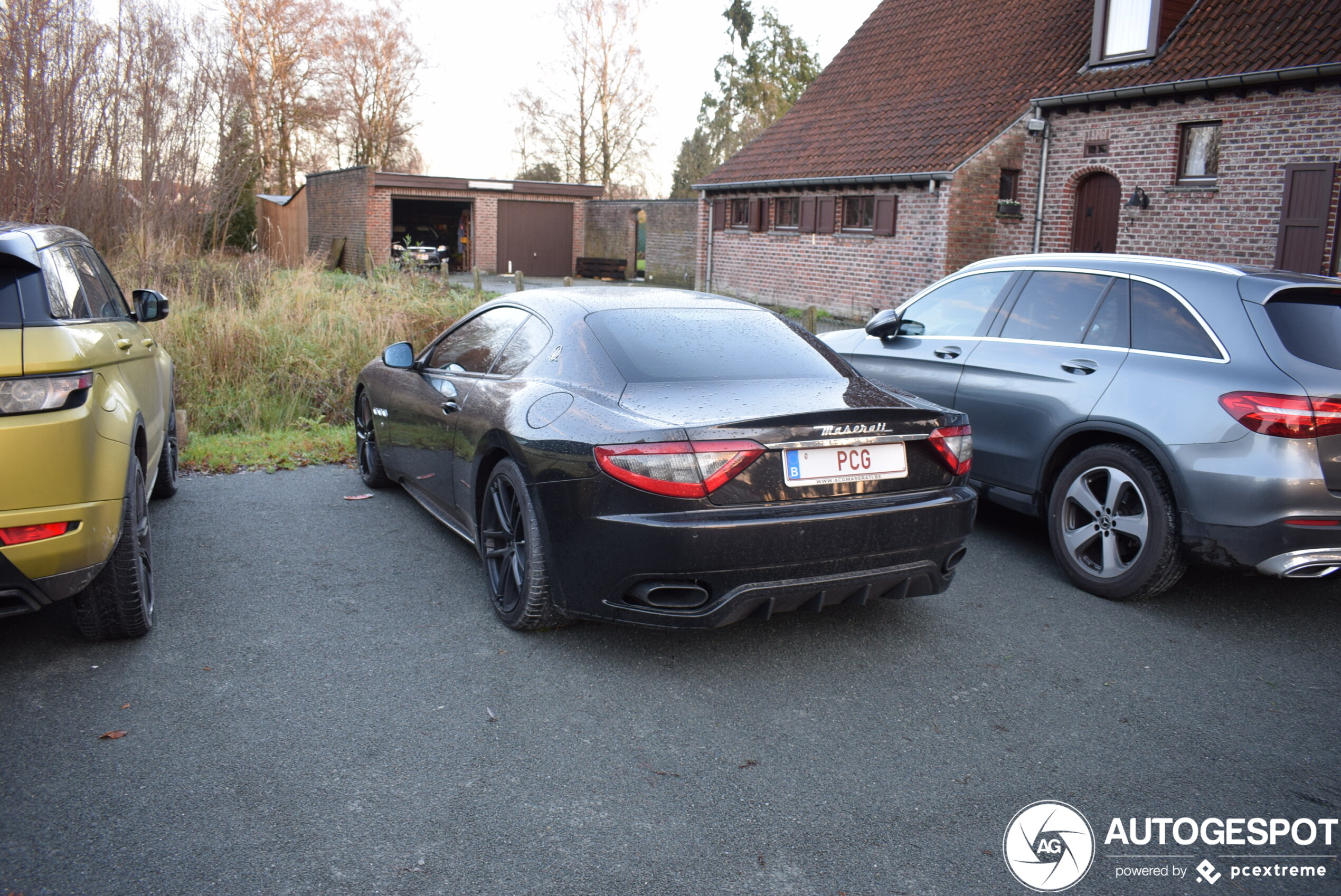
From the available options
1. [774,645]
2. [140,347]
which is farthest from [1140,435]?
[140,347]

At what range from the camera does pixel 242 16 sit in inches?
1631

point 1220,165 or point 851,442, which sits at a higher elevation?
point 1220,165

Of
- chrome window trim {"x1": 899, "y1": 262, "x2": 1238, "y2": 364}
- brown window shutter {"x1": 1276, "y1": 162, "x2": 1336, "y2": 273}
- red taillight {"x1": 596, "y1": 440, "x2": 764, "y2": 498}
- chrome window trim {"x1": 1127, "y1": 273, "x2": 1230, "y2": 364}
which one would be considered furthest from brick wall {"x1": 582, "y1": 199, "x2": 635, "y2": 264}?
red taillight {"x1": 596, "y1": 440, "x2": 764, "y2": 498}

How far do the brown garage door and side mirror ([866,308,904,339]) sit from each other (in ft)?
105

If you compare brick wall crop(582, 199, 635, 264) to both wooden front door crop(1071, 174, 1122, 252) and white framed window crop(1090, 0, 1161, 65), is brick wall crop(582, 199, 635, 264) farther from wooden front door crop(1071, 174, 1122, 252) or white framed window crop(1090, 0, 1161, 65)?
white framed window crop(1090, 0, 1161, 65)

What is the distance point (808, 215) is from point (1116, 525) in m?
18.4

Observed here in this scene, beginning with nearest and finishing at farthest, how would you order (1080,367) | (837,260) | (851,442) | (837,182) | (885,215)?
1. (851,442)
2. (1080,367)
3. (885,215)
4. (837,182)
5. (837,260)

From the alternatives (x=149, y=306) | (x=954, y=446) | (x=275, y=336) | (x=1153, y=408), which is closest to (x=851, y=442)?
(x=954, y=446)

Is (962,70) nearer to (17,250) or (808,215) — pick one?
(808,215)

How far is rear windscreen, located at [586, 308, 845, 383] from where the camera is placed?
409 centimetres

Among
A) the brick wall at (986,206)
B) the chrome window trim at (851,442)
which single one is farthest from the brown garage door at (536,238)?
the chrome window trim at (851,442)

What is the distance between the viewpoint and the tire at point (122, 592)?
3750 millimetres

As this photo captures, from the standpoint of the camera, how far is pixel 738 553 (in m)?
3.49

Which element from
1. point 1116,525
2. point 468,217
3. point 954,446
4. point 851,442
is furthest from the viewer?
point 468,217
